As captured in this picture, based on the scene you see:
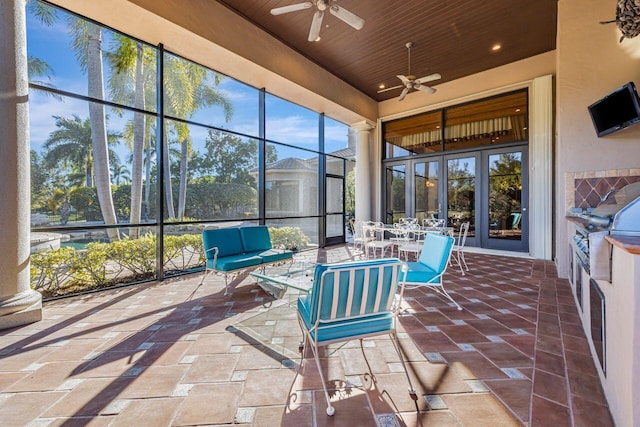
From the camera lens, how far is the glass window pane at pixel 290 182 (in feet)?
20.8

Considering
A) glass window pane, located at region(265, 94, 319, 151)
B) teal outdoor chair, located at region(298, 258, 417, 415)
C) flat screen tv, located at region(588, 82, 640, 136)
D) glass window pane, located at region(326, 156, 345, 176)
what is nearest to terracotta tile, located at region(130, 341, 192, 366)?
teal outdoor chair, located at region(298, 258, 417, 415)

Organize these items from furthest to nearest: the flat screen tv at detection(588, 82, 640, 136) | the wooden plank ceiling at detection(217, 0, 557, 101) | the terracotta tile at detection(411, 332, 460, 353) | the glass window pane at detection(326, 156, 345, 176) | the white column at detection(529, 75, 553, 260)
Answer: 1. the glass window pane at detection(326, 156, 345, 176)
2. the white column at detection(529, 75, 553, 260)
3. the wooden plank ceiling at detection(217, 0, 557, 101)
4. the flat screen tv at detection(588, 82, 640, 136)
5. the terracotta tile at detection(411, 332, 460, 353)

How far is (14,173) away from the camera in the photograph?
2760 mm

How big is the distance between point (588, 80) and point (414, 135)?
14.6ft

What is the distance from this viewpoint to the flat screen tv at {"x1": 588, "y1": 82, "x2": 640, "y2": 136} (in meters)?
3.28

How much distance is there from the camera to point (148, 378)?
6.38 feet

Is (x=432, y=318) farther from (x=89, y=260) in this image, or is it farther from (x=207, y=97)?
(x=207, y=97)

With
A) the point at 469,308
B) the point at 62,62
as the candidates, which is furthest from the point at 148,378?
the point at 62,62

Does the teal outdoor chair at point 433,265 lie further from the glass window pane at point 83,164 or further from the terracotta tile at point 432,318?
the glass window pane at point 83,164

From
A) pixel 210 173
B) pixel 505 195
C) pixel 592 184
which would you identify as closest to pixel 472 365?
pixel 592 184

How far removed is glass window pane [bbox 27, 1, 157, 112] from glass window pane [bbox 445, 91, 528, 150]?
691 centimetres

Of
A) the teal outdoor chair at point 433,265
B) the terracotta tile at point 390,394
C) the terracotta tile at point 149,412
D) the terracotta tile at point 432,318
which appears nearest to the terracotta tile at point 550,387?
the terracotta tile at point 390,394

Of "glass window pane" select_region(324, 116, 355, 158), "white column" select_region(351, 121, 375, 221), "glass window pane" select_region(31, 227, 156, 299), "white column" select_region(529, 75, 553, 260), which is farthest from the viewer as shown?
"white column" select_region(351, 121, 375, 221)

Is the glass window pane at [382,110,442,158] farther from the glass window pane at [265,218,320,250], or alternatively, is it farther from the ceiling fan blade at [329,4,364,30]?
the ceiling fan blade at [329,4,364,30]
